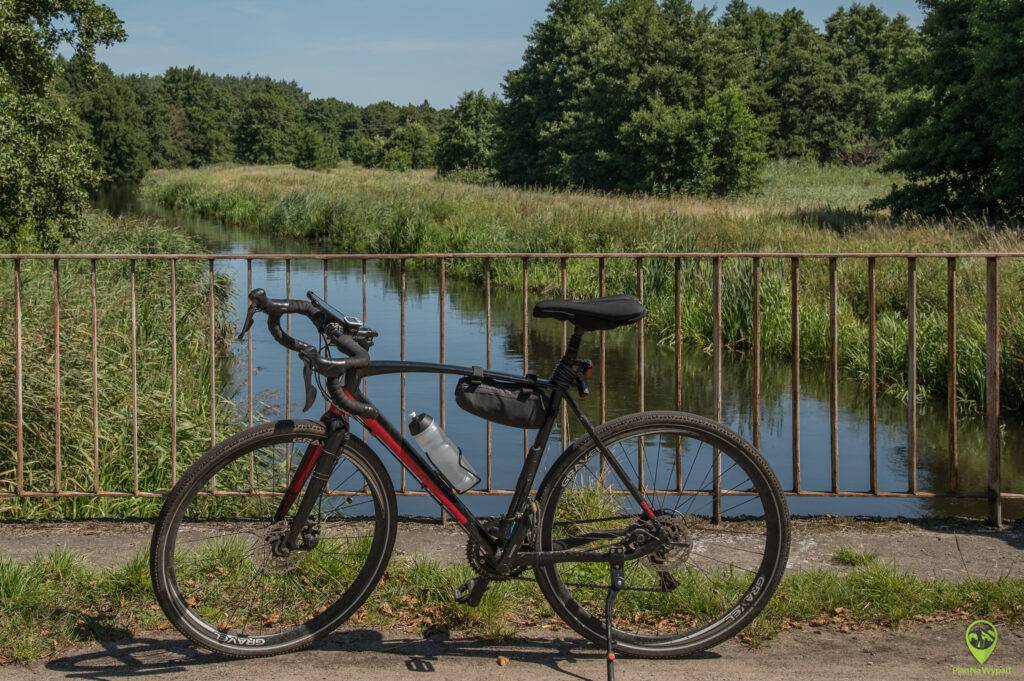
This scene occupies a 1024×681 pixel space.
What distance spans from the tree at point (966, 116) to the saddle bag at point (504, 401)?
2191cm

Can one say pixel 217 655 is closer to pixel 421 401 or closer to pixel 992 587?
pixel 992 587

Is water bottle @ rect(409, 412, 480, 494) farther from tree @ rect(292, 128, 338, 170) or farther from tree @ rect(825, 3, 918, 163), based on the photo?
tree @ rect(292, 128, 338, 170)

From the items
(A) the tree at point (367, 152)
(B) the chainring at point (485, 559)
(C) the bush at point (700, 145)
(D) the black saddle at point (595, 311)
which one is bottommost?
(B) the chainring at point (485, 559)

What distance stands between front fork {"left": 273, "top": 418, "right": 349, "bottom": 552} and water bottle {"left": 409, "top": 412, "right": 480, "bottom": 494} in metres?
0.25

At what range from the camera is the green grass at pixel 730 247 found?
13.6 metres

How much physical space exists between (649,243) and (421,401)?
1068 centimetres

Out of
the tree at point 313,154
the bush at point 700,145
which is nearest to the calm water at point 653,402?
the bush at point 700,145

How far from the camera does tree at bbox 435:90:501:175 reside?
232ft

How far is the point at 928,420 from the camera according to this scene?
489 inches

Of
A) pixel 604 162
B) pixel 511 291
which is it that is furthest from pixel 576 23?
pixel 511 291

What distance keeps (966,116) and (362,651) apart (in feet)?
82.2
